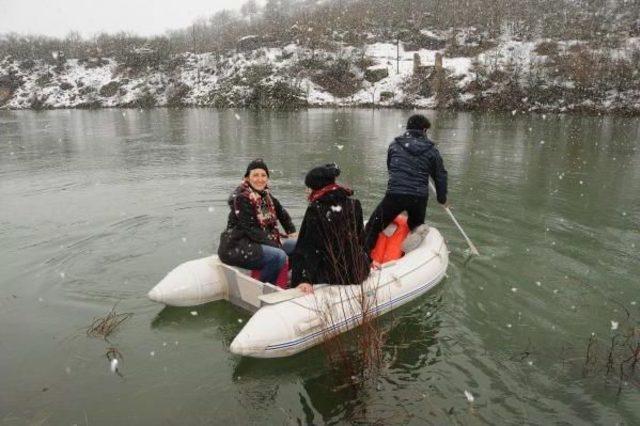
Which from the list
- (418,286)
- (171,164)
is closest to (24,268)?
(418,286)

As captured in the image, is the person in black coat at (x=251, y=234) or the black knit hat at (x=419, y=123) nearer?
the person in black coat at (x=251, y=234)

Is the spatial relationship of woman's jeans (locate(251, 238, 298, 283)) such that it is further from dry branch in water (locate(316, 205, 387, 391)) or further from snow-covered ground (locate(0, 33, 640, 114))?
snow-covered ground (locate(0, 33, 640, 114))

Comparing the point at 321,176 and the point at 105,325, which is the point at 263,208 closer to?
the point at 321,176

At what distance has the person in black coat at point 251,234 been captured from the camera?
17.8ft

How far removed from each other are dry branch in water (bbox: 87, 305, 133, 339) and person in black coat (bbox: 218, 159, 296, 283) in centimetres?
131

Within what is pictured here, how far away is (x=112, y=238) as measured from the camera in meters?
8.26

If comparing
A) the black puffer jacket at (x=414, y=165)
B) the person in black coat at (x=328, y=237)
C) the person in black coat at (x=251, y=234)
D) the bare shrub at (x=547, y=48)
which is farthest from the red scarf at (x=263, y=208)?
the bare shrub at (x=547, y=48)

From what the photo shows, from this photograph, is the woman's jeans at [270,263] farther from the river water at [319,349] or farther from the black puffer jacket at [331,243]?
the river water at [319,349]

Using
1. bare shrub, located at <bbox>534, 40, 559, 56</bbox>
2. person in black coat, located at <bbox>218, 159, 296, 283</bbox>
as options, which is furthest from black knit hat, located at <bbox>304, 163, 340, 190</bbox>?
bare shrub, located at <bbox>534, 40, 559, 56</bbox>

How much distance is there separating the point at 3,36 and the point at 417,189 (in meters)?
91.3

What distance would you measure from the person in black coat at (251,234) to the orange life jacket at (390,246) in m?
1.56

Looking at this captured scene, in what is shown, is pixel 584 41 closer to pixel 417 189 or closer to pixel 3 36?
pixel 417 189

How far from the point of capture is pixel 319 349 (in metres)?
4.90

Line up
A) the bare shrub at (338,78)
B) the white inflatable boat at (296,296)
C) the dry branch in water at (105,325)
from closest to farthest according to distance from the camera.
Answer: the white inflatable boat at (296,296), the dry branch in water at (105,325), the bare shrub at (338,78)
